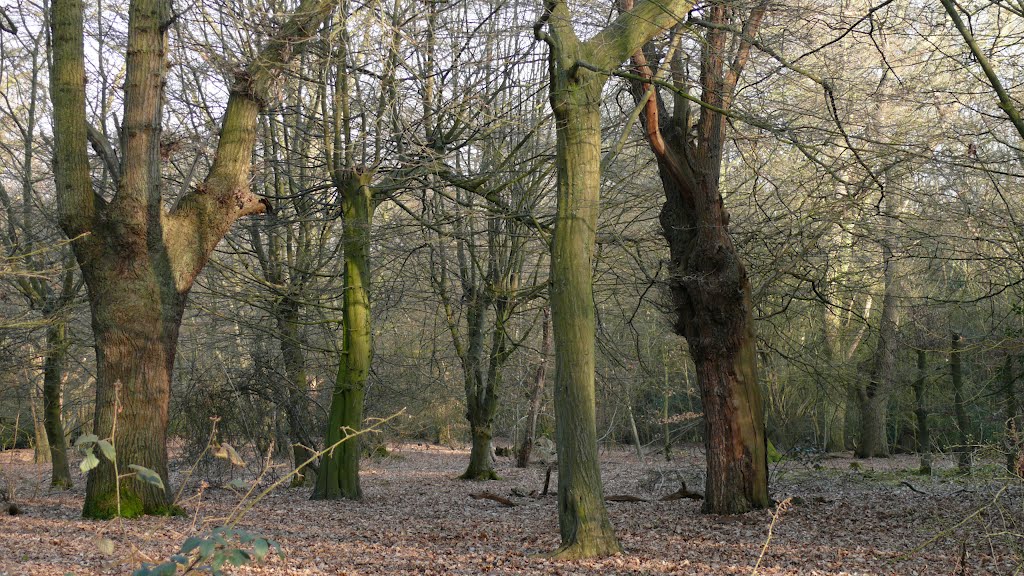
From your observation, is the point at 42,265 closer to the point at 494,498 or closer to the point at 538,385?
the point at 494,498

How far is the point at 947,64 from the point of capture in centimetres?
790

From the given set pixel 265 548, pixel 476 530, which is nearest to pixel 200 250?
pixel 476 530

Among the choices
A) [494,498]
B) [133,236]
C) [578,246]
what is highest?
[133,236]

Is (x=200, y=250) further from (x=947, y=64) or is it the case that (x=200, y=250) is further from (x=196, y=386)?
(x=947, y=64)

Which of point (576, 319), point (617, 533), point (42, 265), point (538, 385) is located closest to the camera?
point (576, 319)

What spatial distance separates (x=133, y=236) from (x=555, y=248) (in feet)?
15.2

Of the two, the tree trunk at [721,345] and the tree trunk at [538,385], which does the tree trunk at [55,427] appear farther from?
the tree trunk at [721,345]

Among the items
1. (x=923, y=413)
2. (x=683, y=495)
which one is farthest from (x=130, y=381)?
(x=923, y=413)

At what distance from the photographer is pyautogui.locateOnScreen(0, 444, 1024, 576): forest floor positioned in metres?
5.54

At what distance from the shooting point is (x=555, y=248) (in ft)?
20.4

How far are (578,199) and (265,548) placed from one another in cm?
467

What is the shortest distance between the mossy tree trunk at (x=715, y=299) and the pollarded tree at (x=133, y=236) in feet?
13.4

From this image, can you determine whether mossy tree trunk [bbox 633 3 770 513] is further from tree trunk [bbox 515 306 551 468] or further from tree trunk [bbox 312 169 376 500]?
tree trunk [bbox 515 306 551 468]

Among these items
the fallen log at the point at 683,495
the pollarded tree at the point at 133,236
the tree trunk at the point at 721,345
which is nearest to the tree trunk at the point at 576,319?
the tree trunk at the point at 721,345
